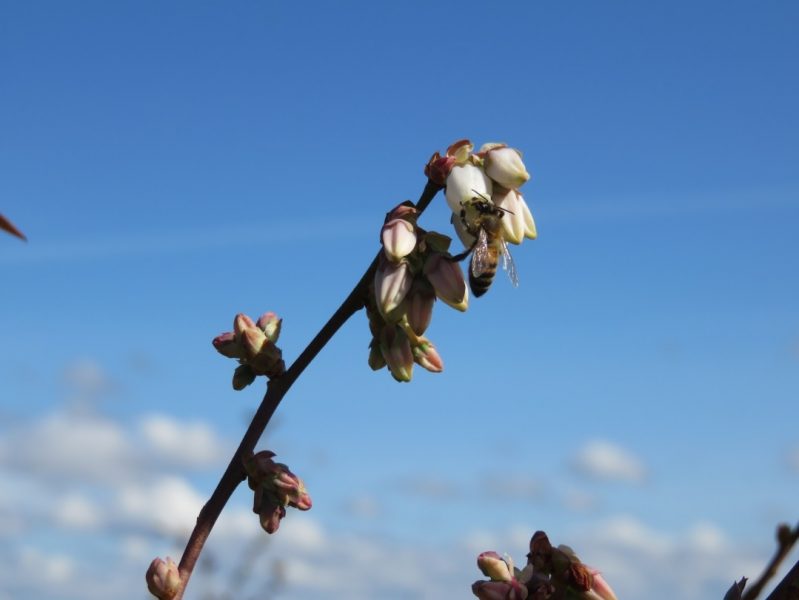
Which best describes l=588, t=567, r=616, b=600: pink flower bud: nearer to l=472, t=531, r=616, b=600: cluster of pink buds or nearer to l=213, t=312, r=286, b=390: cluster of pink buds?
l=472, t=531, r=616, b=600: cluster of pink buds

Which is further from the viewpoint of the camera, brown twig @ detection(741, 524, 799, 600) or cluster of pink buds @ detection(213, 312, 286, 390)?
cluster of pink buds @ detection(213, 312, 286, 390)

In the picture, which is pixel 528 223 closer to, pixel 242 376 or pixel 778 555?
pixel 242 376

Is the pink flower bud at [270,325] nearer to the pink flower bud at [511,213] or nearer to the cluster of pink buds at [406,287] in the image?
the cluster of pink buds at [406,287]

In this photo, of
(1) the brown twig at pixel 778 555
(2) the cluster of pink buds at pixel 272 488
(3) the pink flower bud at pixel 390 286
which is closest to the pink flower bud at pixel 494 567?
(2) the cluster of pink buds at pixel 272 488

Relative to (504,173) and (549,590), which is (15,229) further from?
(549,590)

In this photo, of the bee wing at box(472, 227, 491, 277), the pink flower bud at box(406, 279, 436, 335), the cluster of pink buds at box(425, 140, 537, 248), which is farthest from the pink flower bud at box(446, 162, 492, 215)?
the bee wing at box(472, 227, 491, 277)

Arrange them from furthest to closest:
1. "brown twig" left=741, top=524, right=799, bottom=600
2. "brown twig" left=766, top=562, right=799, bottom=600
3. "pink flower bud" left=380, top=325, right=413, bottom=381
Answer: "pink flower bud" left=380, top=325, right=413, bottom=381 → "brown twig" left=766, top=562, right=799, bottom=600 → "brown twig" left=741, top=524, right=799, bottom=600

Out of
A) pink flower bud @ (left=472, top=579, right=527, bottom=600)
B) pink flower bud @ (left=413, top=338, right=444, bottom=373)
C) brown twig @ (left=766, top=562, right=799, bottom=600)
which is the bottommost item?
brown twig @ (left=766, top=562, right=799, bottom=600)

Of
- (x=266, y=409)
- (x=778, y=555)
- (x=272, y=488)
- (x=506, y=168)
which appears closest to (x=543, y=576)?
(x=272, y=488)
